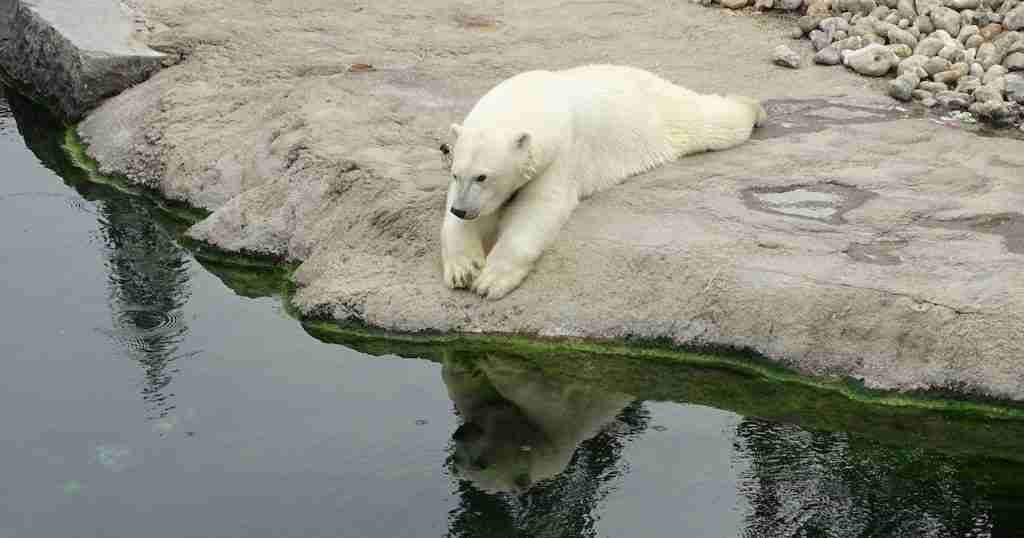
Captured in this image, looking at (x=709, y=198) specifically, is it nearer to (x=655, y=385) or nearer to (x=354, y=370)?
(x=655, y=385)

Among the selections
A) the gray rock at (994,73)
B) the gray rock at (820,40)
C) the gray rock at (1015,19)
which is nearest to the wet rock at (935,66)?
the gray rock at (994,73)

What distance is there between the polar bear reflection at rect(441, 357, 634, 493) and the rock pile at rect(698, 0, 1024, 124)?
14.5 feet

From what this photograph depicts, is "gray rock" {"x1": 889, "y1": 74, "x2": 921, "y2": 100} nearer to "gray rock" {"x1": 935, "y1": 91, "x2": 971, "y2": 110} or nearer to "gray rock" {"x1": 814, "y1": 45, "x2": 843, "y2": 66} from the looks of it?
"gray rock" {"x1": 935, "y1": 91, "x2": 971, "y2": 110}

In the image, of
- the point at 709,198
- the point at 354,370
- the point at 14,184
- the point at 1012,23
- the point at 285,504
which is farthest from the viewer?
the point at 1012,23

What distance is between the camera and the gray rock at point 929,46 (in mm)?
10484

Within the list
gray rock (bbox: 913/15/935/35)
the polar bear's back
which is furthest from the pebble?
the polar bear's back

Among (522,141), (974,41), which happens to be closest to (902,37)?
(974,41)

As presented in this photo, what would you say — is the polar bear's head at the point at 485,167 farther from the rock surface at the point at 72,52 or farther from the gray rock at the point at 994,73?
the gray rock at the point at 994,73

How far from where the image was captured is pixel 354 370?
277 inches

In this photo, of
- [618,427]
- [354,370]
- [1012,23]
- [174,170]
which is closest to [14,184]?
[174,170]

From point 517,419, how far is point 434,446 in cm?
51

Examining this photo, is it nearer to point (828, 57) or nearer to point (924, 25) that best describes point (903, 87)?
point (828, 57)

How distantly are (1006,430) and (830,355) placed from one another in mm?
885

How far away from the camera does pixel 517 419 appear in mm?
6652
